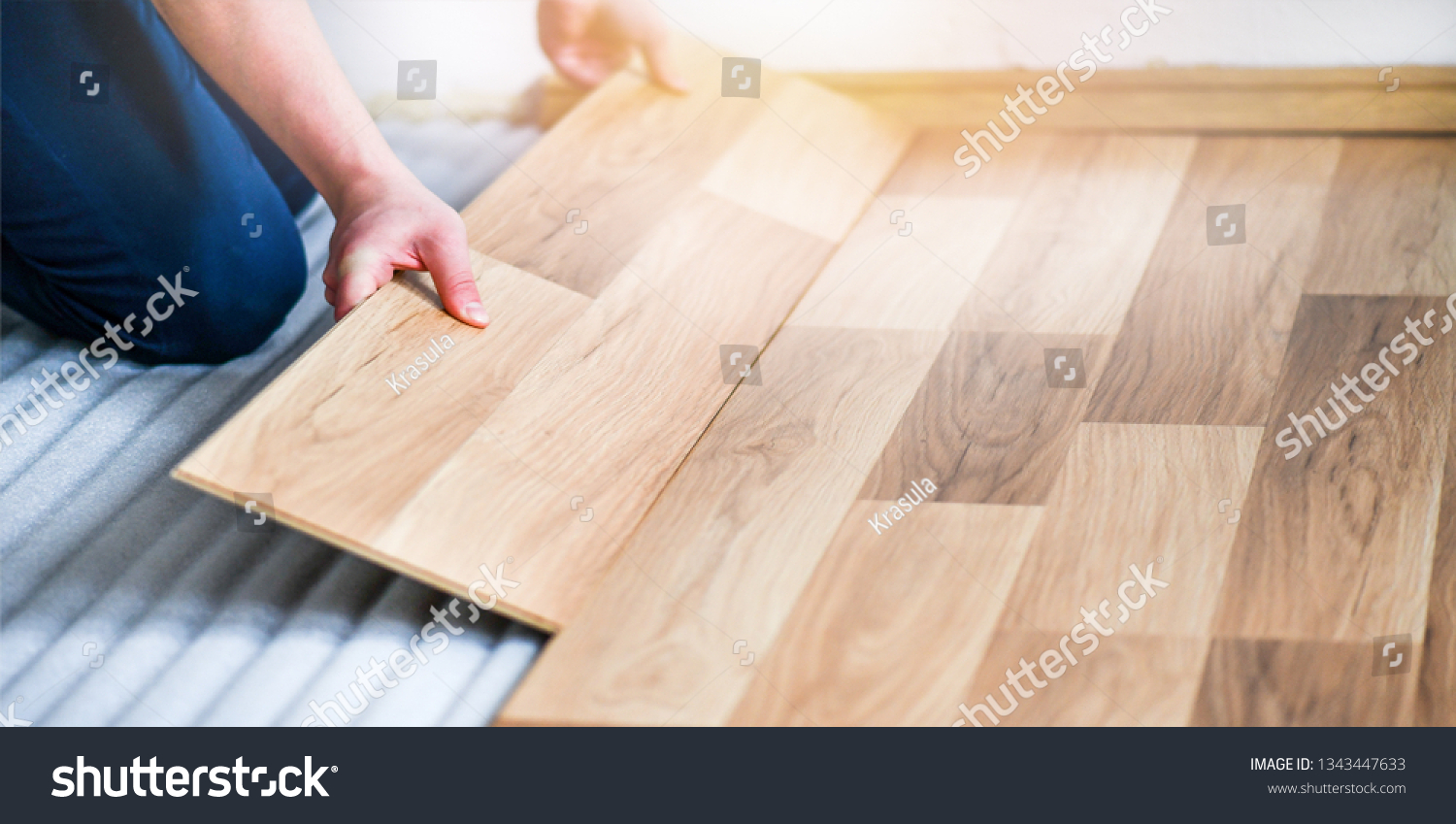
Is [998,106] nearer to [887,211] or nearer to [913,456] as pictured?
[887,211]

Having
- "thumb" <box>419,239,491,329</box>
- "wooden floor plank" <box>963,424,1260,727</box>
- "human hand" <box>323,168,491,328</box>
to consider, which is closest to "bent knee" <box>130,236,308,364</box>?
"human hand" <box>323,168,491,328</box>

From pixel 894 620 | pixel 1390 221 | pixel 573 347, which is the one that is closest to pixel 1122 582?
pixel 894 620

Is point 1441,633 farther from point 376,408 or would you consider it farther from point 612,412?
point 376,408

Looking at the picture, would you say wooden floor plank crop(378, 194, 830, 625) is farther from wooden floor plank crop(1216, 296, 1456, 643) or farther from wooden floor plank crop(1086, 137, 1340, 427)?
wooden floor plank crop(1216, 296, 1456, 643)

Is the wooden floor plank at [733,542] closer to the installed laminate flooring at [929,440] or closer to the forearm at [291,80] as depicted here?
the installed laminate flooring at [929,440]

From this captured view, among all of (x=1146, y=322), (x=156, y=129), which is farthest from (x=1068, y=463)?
(x=156, y=129)

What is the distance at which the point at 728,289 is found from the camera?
3.74 ft

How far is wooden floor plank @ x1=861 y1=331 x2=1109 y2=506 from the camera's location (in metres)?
0.91

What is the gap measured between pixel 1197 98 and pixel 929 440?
685 mm

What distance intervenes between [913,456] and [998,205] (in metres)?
0.46

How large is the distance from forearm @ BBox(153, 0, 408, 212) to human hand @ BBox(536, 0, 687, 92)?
439 mm

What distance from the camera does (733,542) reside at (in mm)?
867

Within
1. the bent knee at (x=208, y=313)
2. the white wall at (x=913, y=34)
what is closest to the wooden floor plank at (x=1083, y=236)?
the white wall at (x=913, y=34)

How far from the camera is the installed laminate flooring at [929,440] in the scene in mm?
765
